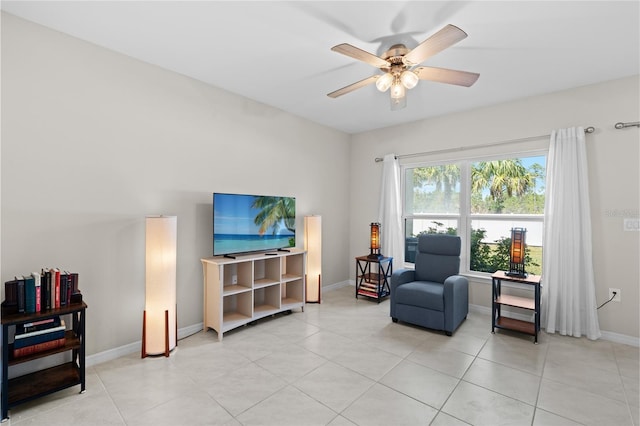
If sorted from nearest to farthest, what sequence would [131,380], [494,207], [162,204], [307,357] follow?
[131,380]
[307,357]
[162,204]
[494,207]

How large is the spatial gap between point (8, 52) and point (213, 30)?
1435 millimetres

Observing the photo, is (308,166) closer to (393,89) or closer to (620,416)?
(393,89)

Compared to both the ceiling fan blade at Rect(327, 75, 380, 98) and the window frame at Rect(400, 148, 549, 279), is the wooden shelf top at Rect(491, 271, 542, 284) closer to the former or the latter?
the window frame at Rect(400, 148, 549, 279)

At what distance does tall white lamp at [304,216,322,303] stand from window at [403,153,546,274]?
146 centimetres

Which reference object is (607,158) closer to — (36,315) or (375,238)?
(375,238)

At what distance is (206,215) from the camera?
328cm

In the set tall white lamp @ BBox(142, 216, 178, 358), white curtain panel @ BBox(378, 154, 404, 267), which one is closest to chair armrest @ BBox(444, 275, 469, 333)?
white curtain panel @ BBox(378, 154, 404, 267)

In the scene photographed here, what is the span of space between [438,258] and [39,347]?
3.77 meters

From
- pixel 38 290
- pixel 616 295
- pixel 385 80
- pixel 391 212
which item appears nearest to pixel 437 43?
pixel 385 80

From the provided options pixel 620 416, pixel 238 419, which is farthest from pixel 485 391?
pixel 238 419

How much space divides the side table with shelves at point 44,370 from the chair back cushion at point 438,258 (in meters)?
3.40

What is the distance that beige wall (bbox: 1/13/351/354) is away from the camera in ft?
7.16

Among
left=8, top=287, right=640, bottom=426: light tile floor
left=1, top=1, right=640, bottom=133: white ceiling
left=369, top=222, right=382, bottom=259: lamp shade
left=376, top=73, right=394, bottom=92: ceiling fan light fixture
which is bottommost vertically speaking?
left=8, top=287, right=640, bottom=426: light tile floor

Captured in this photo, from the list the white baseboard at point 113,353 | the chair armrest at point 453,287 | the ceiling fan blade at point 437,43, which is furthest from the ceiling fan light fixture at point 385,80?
the white baseboard at point 113,353
